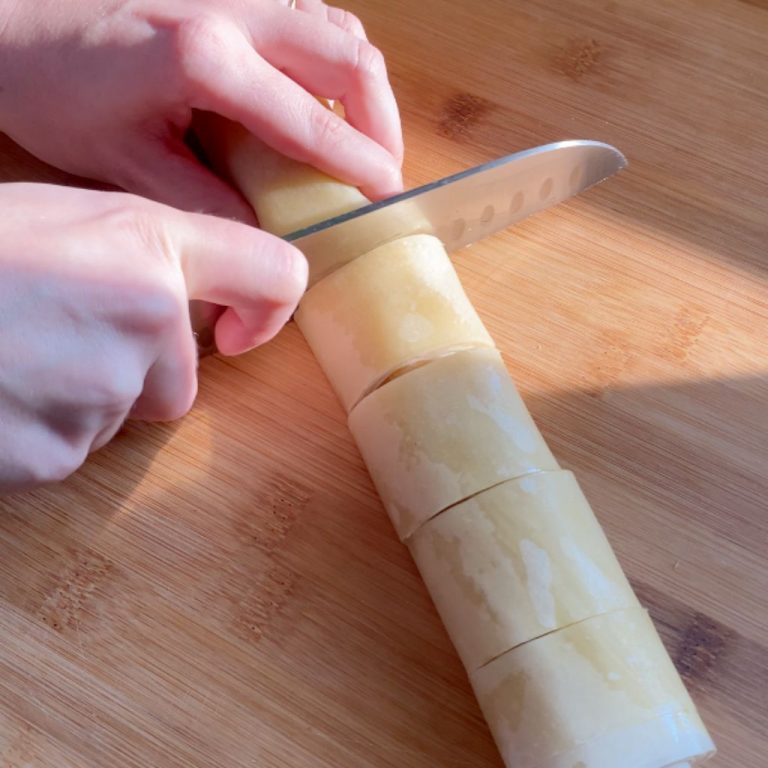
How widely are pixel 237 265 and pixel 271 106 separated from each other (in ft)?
0.76

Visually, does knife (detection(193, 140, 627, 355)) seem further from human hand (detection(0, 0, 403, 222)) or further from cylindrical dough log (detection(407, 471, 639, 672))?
cylindrical dough log (detection(407, 471, 639, 672))

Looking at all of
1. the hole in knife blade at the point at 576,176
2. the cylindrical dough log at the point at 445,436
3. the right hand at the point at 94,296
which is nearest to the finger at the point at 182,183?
the right hand at the point at 94,296

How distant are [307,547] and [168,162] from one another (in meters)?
0.53

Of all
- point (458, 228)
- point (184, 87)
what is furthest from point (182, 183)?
point (458, 228)

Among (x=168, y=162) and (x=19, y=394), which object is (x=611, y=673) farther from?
(x=168, y=162)

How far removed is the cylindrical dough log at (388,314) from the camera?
111 cm

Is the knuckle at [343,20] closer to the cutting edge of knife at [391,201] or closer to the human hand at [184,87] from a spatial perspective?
the human hand at [184,87]

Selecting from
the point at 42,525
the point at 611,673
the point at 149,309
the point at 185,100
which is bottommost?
the point at 42,525

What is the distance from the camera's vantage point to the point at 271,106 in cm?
112

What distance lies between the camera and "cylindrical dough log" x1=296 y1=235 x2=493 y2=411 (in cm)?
111

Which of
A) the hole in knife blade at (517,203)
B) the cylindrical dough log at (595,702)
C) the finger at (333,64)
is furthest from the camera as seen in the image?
the hole in knife blade at (517,203)

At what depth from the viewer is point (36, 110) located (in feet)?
4.04

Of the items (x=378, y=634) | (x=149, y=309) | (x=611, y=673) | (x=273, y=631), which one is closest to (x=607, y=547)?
(x=611, y=673)

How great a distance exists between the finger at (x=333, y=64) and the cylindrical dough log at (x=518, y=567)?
519mm
